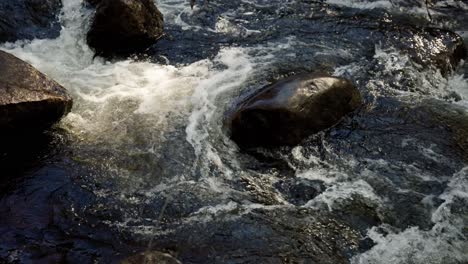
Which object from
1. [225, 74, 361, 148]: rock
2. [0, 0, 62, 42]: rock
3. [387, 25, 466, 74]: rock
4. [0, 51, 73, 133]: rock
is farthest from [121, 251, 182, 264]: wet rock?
[0, 0, 62, 42]: rock

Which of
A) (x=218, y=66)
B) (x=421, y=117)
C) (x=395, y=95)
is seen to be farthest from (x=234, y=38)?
(x=421, y=117)

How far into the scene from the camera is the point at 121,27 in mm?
7730

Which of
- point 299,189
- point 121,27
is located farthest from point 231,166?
point 121,27

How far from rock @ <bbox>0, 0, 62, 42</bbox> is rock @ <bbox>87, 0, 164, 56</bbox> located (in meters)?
1.09

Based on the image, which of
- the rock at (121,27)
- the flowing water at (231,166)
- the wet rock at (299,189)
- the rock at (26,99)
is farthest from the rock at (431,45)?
the rock at (26,99)

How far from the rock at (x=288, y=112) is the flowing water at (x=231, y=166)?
17 centimetres

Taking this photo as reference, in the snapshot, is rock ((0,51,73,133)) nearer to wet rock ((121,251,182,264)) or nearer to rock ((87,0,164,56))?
rock ((87,0,164,56))

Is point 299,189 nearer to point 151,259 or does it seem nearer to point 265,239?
point 265,239

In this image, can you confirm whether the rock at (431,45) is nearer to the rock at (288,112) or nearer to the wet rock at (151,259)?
the rock at (288,112)

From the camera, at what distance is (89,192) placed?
200 inches

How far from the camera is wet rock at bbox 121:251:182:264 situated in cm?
400

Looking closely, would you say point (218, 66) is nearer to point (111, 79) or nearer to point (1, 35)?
point (111, 79)

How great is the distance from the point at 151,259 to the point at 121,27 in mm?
→ 4826

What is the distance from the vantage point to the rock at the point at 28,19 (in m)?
8.24
